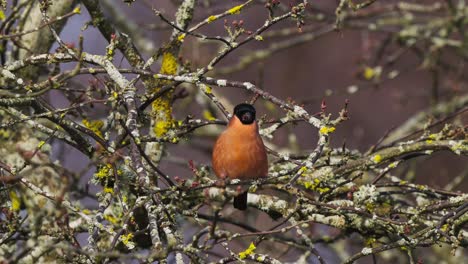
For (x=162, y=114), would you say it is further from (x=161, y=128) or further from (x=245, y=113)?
(x=245, y=113)

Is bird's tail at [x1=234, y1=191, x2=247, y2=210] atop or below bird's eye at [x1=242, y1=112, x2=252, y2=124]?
below

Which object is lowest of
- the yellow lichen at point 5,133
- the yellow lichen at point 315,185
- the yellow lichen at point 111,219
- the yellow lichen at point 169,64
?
the yellow lichen at point 111,219

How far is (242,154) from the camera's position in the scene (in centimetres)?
523

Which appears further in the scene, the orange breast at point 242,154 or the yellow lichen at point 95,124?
the yellow lichen at point 95,124

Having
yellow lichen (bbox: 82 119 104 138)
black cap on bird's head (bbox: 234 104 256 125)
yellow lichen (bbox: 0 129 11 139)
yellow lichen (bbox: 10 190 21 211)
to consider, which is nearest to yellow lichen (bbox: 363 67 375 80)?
black cap on bird's head (bbox: 234 104 256 125)

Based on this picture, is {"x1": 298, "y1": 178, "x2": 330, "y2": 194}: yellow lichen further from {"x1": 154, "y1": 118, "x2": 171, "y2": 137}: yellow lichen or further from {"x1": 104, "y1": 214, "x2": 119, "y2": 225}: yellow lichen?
{"x1": 104, "y1": 214, "x2": 119, "y2": 225}: yellow lichen

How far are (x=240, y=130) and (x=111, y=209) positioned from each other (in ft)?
3.16

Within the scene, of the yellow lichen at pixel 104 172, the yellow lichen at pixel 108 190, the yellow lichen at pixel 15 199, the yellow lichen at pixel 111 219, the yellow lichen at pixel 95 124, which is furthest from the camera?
the yellow lichen at pixel 15 199

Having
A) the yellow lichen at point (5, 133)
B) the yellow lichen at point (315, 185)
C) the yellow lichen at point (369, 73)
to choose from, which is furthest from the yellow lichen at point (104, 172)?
the yellow lichen at point (369, 73)

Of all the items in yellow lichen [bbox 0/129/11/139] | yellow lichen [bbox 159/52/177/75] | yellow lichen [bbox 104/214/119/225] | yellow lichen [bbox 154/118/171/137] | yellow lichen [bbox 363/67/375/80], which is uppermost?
yellow lichen [bbox 363/67/375/80]

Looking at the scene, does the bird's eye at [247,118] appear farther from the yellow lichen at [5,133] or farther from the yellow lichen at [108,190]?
the yellow lichen at [5,133]

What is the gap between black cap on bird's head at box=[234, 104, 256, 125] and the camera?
5.14 m

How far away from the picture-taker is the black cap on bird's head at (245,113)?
514cm

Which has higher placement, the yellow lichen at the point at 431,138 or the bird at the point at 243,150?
the yellow lichen at the point at 431,138
